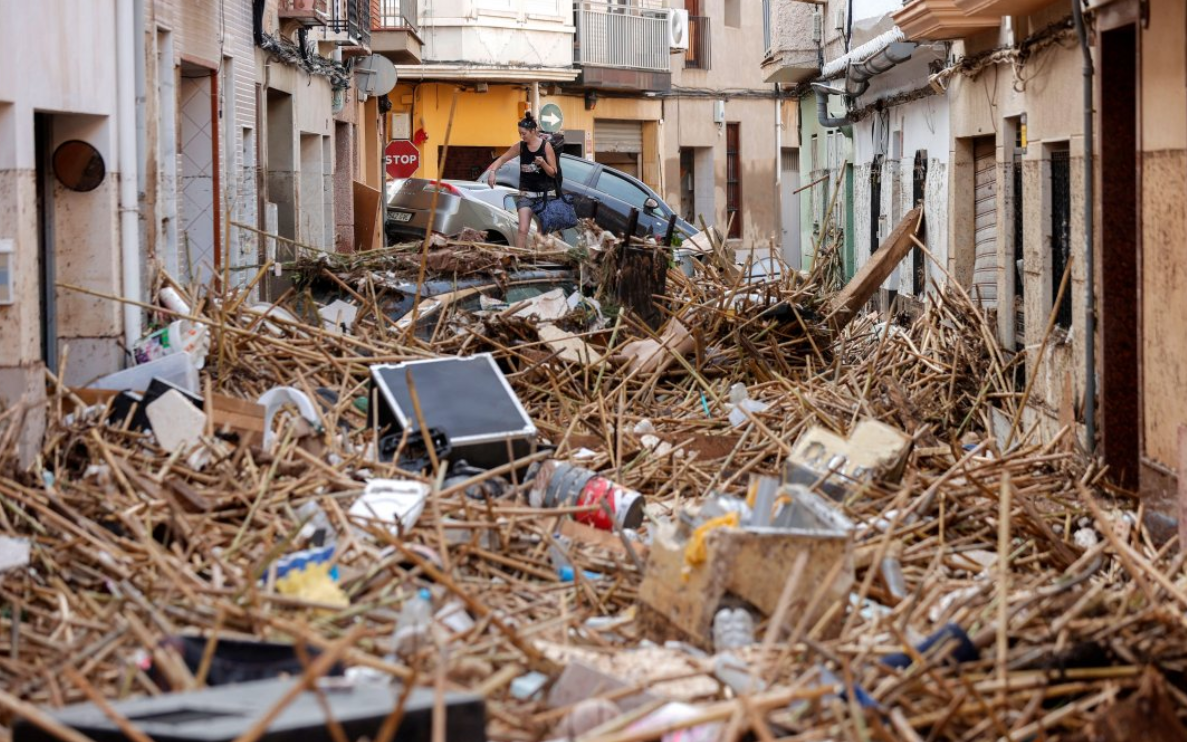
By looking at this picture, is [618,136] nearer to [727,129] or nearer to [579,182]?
[727,129]

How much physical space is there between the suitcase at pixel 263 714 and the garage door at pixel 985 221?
9.62 metres

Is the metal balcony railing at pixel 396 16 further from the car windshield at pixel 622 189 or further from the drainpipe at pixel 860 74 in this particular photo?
the drainpipe at pixel 860 74

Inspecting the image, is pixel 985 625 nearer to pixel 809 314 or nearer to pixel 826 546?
pixel 826 546

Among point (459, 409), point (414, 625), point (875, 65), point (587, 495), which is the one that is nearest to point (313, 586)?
point (414, 625)

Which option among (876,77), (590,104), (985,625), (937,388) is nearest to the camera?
(985,625)

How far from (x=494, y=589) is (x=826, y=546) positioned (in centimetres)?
134

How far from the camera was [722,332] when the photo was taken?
12.8 m

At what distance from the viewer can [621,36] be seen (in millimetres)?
37906

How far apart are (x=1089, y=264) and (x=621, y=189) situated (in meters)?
16.2

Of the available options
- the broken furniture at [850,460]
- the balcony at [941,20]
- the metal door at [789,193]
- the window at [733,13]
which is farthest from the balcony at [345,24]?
the window at [733,13]

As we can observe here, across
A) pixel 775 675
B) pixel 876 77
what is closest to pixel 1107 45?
pixel 775 675

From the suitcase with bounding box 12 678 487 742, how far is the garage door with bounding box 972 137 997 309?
379 inches

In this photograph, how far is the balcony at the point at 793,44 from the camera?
24.2m

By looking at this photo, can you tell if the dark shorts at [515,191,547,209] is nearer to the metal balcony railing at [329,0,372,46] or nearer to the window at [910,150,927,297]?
the window at [910,150,927,297]
